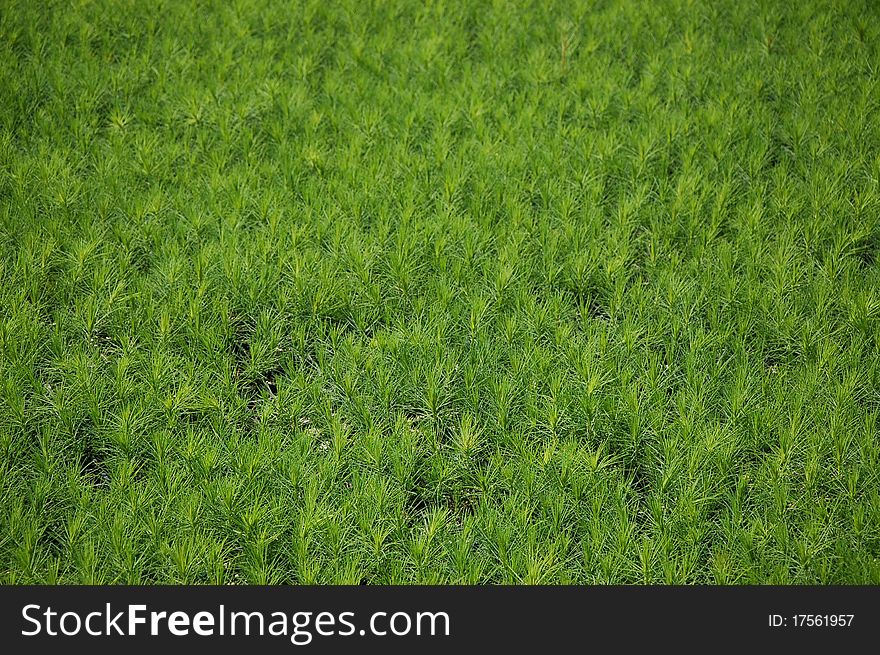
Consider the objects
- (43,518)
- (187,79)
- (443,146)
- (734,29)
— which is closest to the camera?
(43,518)

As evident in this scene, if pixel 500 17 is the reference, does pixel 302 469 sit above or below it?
below

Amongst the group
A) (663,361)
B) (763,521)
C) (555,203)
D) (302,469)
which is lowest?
(763,521)

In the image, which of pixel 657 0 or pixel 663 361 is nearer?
pixel 663 361

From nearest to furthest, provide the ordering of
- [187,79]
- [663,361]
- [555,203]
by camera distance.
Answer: [663,361] → [555,203] → [187,79]

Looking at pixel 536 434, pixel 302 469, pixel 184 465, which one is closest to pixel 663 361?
pixel 536 434

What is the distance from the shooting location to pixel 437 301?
12.6 ft

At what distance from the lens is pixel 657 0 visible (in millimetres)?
6270

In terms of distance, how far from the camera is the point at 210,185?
177 inches

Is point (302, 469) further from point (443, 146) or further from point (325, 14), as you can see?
point (325, 14)

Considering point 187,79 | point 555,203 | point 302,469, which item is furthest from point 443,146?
point 302,469

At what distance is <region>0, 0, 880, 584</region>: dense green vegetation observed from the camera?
2.94 meters

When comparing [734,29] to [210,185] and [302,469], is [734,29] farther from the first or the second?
[302,469]

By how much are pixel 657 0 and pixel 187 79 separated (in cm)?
318

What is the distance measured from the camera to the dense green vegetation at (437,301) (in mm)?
2941
